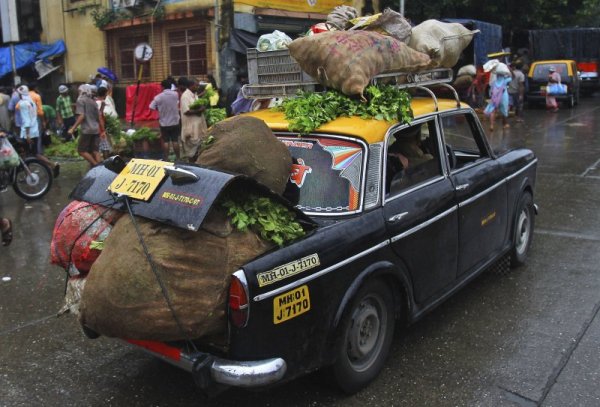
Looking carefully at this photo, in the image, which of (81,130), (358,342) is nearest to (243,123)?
(358,342)

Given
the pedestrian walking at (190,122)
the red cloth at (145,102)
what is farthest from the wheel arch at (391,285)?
the red cloth at (145,102)

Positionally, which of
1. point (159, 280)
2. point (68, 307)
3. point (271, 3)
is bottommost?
point (68, 307)

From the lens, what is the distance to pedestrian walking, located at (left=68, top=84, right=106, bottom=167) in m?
10.0

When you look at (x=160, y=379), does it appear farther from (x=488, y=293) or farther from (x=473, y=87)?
(x=473, y=87)

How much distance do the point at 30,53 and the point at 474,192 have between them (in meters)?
21.1

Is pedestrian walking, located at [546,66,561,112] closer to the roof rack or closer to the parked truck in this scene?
the parked truck

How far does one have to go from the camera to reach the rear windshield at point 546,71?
2165 cm

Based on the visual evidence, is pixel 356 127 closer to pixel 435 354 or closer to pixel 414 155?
pixel 414 155

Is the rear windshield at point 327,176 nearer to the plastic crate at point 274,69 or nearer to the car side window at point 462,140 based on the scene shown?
the plastic crate at point 274,69

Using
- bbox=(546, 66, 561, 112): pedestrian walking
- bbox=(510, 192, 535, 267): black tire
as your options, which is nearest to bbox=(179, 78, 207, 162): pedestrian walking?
bbox=(510, 192, 535, 267): black tire

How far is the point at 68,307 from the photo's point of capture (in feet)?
11.2

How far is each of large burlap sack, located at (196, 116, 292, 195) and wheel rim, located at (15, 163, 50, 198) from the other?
6608 millimetres

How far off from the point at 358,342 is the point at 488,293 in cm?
200

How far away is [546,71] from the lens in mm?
22047
